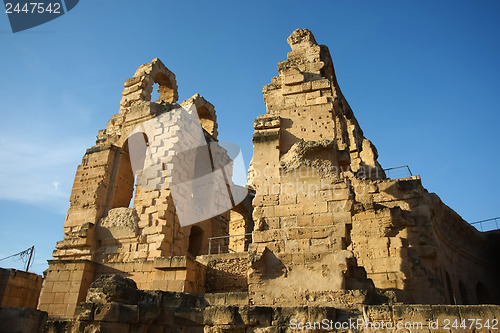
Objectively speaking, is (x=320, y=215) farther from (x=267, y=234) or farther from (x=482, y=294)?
(x=482, y=294)

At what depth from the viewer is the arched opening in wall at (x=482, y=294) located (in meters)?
13.2

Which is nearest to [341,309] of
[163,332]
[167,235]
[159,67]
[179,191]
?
[163,332]

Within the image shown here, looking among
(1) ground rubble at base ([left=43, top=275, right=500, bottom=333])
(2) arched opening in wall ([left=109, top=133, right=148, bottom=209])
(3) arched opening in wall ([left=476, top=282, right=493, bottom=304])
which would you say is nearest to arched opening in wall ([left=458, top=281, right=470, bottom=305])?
(3) arched opening in wall ([left=476, top=282, right=493, bottom=304])

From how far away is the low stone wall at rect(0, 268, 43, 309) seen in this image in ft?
28.3

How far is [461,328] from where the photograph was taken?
3.43 meters

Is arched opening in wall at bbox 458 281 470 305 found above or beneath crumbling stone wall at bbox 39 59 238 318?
beneath

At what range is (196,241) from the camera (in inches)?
470

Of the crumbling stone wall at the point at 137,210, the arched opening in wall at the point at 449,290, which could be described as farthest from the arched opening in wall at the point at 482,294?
the crumbling stone wall at the point at 137,210

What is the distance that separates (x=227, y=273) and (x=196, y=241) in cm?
439

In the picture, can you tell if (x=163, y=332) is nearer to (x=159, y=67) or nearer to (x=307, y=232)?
(x=307, y=232)

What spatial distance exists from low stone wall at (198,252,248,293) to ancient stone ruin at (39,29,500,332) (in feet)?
0.09

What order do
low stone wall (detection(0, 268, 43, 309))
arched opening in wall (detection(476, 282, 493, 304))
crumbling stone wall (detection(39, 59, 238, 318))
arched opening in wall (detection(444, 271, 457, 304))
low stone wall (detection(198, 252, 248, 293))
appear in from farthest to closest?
arched opening in wall (detection(476, 282, 493, 304)), arched opening in wall (detection(444, 271, 457, 304)), low stone wall (detection(0, 268, 43, 309)), crumbling stone wall (detection(39, 59, 238, 318)), low stone wall (detection(198, 252, 248, 293))

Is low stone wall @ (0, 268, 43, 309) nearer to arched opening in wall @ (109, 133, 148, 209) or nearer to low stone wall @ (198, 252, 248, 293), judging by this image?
arched opening in wall @ (109, 133, 148, 209)

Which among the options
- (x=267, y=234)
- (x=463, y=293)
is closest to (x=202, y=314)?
(x=267, y=234)
